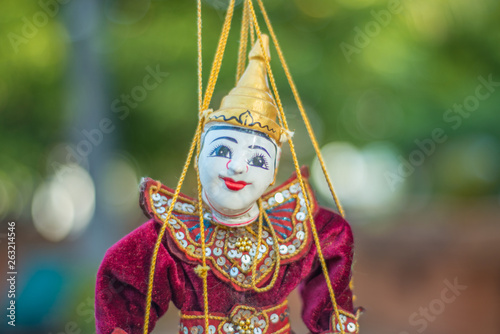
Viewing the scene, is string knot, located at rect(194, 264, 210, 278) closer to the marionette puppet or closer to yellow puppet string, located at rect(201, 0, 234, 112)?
the marionette puppet

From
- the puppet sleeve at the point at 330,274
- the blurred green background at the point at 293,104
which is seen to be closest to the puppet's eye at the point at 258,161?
the puppet sleeve at the point at 330,274

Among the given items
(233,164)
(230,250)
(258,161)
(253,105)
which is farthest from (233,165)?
(230,250)

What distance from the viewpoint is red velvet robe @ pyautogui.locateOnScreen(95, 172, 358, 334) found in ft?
5.77

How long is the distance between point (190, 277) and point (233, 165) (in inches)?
18.0

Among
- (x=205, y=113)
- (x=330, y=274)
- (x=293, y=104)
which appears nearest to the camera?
(x=205, y=113)

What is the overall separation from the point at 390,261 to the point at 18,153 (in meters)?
5.25

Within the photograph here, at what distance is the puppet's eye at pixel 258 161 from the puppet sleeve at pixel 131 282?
435 millimetres

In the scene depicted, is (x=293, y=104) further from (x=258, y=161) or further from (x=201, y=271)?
(x=201, y=271)

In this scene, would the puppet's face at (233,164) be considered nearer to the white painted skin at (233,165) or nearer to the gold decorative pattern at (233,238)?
the white painted skin at (233,165)

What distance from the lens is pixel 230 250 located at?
1.86 meters

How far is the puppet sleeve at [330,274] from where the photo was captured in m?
1.93

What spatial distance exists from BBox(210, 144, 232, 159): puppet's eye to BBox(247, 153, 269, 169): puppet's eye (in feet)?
0.25

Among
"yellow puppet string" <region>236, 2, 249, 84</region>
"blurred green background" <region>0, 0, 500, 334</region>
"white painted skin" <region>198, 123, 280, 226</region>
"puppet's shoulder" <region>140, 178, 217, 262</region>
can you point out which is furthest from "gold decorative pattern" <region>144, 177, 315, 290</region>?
"blurred green background" <region>0, 0, 500, 334</region>

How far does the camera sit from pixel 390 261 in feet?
20.9
